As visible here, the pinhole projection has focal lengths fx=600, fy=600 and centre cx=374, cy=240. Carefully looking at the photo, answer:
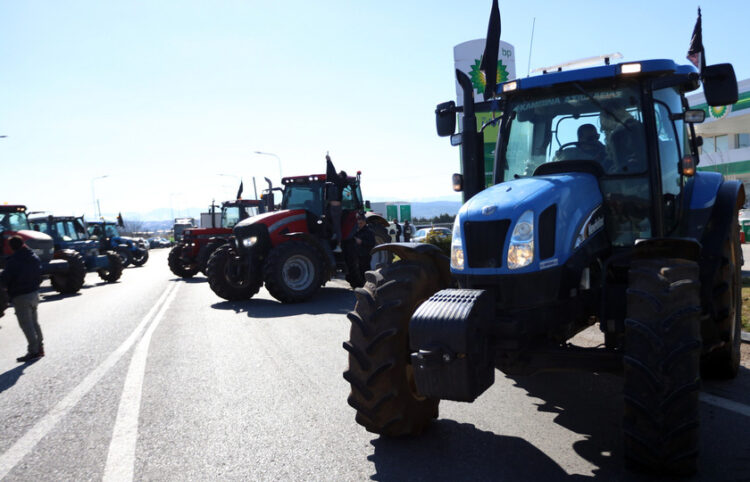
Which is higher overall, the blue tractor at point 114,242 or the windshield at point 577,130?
the windshield at point 577,130

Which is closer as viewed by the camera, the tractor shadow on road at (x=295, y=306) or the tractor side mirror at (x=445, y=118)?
the tractor side mirror at (x=445, y=118)

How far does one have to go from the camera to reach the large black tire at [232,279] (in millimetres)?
13448

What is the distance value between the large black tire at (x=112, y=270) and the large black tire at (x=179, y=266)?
1.82 meters

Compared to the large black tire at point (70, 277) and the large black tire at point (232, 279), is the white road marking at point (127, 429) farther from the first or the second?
the large black tire at point (70, 277)

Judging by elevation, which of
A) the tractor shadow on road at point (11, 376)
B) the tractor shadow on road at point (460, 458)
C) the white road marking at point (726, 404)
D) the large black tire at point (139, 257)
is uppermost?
the tractor shadow on road at point (460, 458)

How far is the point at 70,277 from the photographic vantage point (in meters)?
18.2

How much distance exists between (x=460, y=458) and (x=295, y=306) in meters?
8.56

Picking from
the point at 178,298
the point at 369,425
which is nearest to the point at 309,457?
the point at 369,425

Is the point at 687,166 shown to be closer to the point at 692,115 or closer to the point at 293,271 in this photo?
the point at 692,115

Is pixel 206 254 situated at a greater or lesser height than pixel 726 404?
greater

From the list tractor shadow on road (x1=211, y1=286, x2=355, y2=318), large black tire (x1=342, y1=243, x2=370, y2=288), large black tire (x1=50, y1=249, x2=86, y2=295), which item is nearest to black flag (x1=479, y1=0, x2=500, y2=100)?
tractor shadow on road (x1=211, y1=286, x2=355, y2=318)

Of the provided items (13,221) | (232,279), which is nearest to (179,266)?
(13,221)

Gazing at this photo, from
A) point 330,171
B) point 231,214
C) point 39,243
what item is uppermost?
point 330,171

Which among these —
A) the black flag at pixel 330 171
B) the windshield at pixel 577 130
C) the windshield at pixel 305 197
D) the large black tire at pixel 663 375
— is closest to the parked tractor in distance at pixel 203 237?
the windshield at pixel 305 197
